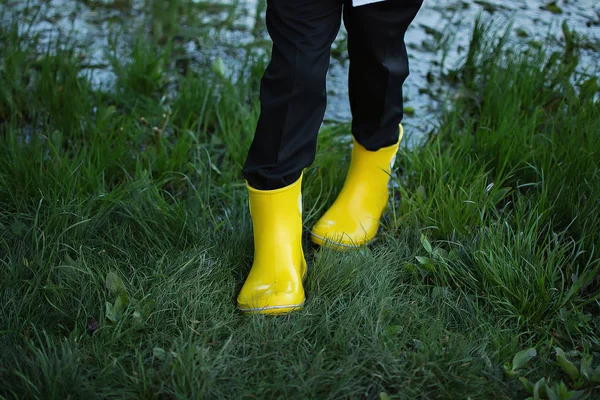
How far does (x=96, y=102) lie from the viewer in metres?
2.30

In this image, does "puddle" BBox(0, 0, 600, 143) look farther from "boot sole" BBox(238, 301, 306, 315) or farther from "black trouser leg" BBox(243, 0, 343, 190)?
"boot sole" BBox(238, 301, 306, 315)

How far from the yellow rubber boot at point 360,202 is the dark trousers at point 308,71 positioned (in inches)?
6.9

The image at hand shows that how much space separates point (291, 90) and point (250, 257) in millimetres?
488

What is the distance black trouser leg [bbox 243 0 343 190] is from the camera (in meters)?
1.33

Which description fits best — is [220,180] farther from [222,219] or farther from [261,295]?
[261,295]

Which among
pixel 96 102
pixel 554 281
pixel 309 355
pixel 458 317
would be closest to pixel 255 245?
pixel 309 355

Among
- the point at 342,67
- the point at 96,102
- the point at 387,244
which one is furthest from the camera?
the point at 342,67

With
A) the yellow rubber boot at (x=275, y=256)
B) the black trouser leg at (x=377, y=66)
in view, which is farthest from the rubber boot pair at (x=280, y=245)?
the black trouser leg at (x=377, y=66)

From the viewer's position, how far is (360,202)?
69.6 inches

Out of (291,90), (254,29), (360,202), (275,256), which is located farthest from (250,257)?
(254,29)

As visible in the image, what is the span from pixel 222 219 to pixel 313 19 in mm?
668

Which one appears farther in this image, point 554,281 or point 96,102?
point 96,102

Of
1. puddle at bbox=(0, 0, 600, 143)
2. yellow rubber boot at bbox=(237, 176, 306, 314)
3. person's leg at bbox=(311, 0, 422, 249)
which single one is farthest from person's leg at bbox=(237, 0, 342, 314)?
puddle at bbox=(0, 0, 600, 143)

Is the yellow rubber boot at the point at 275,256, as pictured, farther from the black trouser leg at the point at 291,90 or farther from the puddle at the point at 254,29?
the puddle at the point at 254,29
